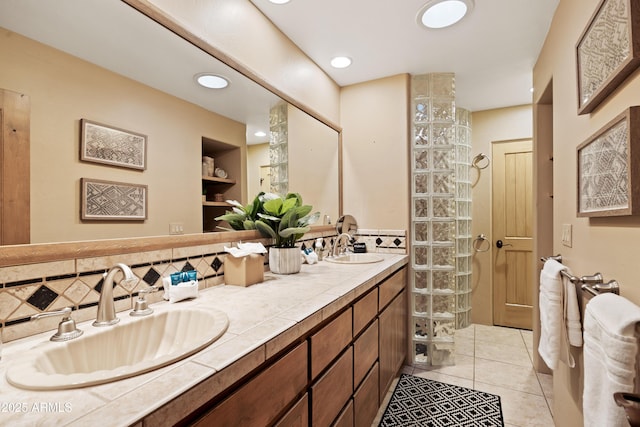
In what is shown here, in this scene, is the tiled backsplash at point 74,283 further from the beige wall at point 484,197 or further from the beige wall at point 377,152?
the beige wall at point 484,197

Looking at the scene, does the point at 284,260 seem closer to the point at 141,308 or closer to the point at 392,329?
the point at 141,308

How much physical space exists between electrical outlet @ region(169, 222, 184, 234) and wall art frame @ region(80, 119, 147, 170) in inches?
10.0

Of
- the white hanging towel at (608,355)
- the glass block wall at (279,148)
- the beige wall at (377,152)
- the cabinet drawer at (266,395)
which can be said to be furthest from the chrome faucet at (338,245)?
the white hanging towel at (608,355)

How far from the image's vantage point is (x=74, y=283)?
0.93m

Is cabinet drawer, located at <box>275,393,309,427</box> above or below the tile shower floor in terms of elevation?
above

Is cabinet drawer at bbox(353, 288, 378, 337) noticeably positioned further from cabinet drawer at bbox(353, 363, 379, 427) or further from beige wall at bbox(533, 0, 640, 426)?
beige wall at bbox(533, 0, 640, 426)

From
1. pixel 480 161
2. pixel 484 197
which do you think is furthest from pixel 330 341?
pixel 480 161

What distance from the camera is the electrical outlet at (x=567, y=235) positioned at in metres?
1.44

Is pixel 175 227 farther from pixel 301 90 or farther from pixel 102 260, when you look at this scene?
pixel 301 90

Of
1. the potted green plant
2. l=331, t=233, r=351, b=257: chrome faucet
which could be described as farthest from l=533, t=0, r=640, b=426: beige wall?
l=331, t=233, r=351, b=257: chrome faucet

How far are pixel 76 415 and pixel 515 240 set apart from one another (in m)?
3.73

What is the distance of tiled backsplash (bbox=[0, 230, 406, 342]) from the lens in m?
0.80

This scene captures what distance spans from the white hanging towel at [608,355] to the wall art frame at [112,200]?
4.92 feet

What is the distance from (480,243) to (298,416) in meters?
3.07
